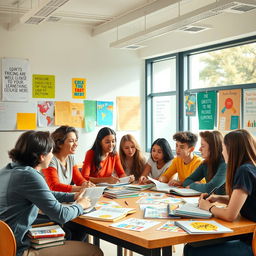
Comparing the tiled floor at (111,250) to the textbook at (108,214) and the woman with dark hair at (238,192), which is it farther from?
the woman with dark hair at (238,192)

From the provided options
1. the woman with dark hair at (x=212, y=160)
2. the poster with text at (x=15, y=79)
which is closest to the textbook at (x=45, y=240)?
the woman with dark hair at (x=212, y=160)

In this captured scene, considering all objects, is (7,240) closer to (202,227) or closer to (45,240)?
(45,240)

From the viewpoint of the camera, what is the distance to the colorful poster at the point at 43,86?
5918 mm

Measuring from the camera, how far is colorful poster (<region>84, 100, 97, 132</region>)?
6285 millimetres

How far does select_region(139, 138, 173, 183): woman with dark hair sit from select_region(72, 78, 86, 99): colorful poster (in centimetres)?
222

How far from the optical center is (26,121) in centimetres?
582

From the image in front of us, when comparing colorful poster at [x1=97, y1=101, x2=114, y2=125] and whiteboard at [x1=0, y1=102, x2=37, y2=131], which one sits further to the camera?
colorful poster at [x1=97, y1=101, x2=114, y2=125]

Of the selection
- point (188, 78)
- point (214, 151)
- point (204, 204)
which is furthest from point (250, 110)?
point (204, 204)

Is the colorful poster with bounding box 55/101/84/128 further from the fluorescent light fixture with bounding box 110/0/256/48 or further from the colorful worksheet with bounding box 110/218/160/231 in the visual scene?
the colorful worksheet with bounding box 110/218/160/231

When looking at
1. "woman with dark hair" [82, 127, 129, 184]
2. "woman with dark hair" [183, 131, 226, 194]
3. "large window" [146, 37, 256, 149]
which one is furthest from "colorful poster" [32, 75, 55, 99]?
"woman with dark hair" [183, 131, 226, 194]

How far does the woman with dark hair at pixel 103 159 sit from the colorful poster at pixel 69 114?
191 cm

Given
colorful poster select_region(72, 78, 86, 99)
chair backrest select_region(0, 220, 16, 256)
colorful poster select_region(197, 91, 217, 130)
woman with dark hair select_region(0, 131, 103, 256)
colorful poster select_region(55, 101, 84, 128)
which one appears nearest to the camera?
chair backrest select_region(0, 220, 16, 256)

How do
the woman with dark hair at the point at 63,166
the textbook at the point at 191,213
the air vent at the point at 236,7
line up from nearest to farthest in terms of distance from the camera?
the textbook at the point at 191,213 < the woman with dark hair at the point at 63,166 < the air vent at the point at 236,7

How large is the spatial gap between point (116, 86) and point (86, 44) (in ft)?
2.55
